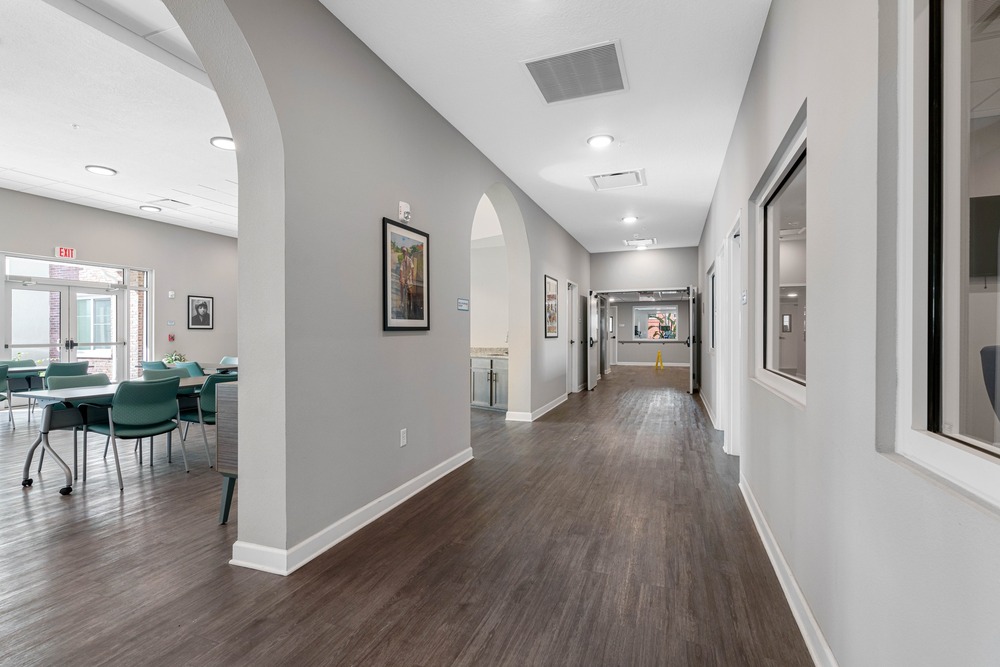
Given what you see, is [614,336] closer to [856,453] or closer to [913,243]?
[856,453]

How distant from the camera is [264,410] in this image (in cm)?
245

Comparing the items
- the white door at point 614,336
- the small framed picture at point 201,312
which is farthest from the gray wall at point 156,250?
the white door at point 614,336

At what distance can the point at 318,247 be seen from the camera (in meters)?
2.62

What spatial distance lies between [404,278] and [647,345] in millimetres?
16073

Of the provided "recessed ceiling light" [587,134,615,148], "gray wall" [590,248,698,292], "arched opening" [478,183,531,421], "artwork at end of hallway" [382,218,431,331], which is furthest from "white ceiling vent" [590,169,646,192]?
"gray wall" [590,248,698,292]

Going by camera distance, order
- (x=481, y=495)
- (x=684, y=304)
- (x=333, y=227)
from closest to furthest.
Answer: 1. (x=333, y=227)
2. (x=481, y=495)
3. (x=684, y=304)

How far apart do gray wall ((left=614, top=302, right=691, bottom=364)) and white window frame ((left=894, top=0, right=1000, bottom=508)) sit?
16860 mm

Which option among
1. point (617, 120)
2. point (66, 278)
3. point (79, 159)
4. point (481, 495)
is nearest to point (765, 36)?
point (617, 120)

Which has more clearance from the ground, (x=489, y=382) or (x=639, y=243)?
(x=639, y=243)

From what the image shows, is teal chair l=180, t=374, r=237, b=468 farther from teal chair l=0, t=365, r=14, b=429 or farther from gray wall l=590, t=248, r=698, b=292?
gray wall l=590, t=248, r=698, b=292

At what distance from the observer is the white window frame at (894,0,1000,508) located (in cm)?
120

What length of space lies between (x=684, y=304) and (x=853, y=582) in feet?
55.6

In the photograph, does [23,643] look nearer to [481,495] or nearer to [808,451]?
[481,495]

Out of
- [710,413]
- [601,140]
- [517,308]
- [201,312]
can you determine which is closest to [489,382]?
[517,308]
